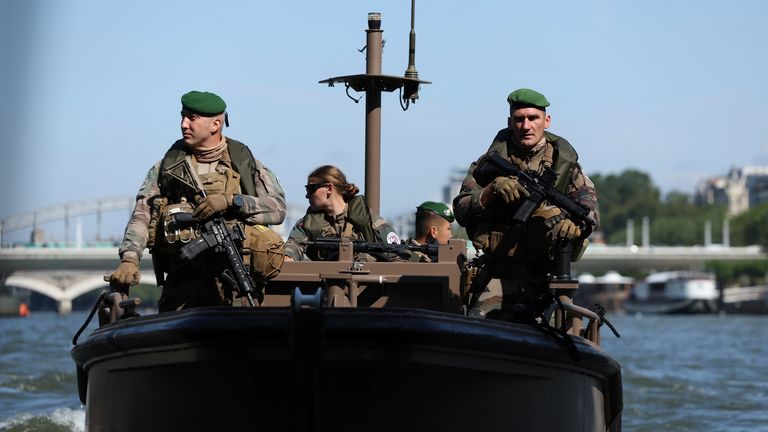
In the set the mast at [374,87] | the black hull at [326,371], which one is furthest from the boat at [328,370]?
the mast at [374,87]

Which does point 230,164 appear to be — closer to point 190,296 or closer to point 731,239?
point 190,296

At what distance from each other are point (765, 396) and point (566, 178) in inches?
622

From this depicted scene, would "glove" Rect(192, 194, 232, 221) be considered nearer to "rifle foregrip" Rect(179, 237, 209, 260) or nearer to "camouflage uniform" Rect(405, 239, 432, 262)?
"rifle foregrip" Rect(179, 237, 209, 260)

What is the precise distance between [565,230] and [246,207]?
179 centimetres

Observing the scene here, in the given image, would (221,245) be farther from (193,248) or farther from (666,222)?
(666,222)

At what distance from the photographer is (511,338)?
8.86 meters

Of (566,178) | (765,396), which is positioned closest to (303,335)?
(566,178)

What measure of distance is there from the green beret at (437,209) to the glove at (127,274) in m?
4.05

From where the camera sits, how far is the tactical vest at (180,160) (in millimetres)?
10023

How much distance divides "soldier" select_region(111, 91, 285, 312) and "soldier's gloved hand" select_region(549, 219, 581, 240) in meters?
1.56

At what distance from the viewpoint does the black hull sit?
8523 millimetres

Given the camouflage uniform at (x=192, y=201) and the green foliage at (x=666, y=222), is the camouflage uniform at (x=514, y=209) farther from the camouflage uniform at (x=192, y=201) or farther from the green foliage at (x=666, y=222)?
the green foliage at (x=666, y=222)

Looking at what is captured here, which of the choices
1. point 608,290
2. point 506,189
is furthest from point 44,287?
point 506,189

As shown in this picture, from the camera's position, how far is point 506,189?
9.84 metres
